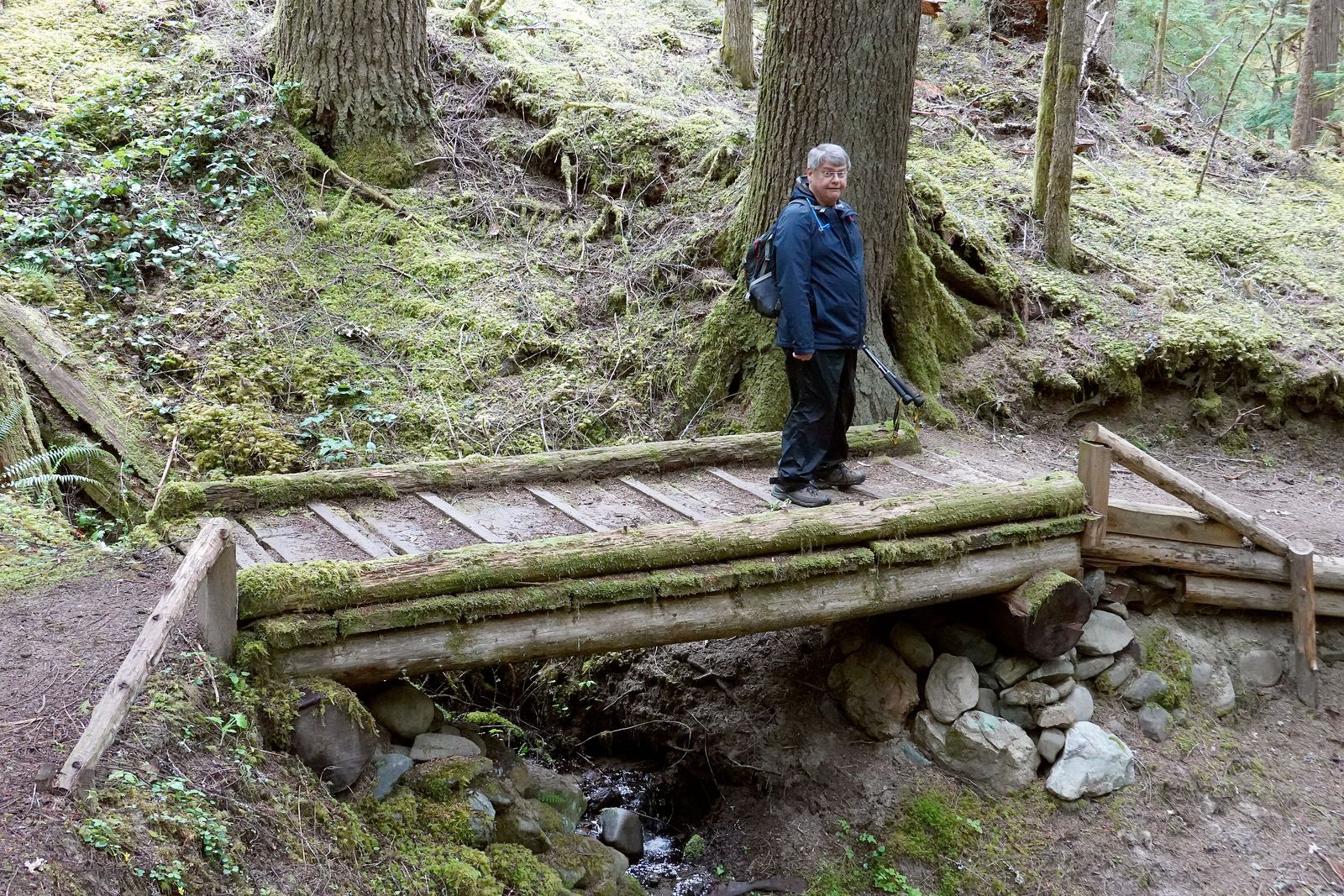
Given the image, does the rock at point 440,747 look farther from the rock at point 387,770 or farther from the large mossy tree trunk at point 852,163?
the large mossy tree trunk at point 852,163

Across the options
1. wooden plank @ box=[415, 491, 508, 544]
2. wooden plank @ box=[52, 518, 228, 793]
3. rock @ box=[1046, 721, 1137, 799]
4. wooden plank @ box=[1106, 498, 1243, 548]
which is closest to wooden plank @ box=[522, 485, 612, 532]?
wooden plank @ box=[415, 491, 508, 544]

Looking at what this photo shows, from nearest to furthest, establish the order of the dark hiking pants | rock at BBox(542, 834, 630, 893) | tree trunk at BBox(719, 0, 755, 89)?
rock at BBox(542, 834, 630, 893)
the dark hiking pants
tree trunk at BBox(719, 0, 755, 89)

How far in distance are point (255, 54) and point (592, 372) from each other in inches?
205

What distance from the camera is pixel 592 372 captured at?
28.3 ft

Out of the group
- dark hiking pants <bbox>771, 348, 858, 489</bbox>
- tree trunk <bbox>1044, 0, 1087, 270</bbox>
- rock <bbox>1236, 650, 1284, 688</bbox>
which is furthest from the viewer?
tree trunk <bbox>1044, 0, 1087, 270</bbox>

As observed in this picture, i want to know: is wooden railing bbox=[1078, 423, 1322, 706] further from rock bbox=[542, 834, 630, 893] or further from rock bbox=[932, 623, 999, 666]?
rock bbox=[542, 834, 630, 893]

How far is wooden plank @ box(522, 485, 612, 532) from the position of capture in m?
5.75

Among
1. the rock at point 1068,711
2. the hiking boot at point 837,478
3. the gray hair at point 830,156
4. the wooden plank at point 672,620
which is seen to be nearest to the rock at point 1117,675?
the rock at point 1068,711

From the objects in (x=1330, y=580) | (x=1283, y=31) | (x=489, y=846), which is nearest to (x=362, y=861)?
(x=489, y=846)

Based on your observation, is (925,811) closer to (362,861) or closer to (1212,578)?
(1212,578)

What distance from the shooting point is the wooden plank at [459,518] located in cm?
554

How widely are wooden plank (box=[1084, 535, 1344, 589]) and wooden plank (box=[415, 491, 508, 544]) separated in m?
3.73

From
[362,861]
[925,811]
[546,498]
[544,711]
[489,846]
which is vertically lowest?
[544,711]

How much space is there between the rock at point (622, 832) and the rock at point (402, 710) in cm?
164
